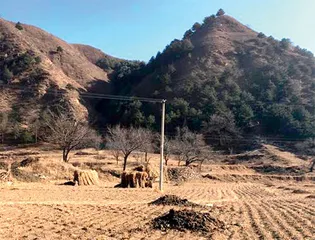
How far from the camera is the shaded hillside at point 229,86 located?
209 ft

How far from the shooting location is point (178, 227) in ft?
29.5

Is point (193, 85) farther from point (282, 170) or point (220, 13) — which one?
point (220, 13)

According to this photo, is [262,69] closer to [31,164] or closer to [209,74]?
[209,74]

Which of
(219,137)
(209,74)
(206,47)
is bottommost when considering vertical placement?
(219,137)

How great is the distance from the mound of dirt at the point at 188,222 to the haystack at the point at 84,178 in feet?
53.1

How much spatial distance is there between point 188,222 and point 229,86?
219 feet

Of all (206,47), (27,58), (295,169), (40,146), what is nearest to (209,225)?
(295,169)

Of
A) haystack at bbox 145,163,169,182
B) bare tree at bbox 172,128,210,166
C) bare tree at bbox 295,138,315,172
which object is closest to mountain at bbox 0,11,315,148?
bare tree at bbox 295,138,315,172

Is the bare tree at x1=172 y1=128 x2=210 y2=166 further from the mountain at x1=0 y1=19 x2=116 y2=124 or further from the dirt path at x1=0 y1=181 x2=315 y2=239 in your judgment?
the dirt path at x1=0 y1=181 x2=315 y2=239

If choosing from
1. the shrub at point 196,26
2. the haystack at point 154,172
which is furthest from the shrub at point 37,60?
the shrub at point 196,26

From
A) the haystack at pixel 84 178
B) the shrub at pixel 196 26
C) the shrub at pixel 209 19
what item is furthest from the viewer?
the shrub at pixel 196 26

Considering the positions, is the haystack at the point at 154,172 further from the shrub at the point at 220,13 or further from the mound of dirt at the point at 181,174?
the shrub at the point at 220,13

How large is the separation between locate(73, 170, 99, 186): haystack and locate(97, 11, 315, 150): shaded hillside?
39.3 metres

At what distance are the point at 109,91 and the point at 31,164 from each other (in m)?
63.0
